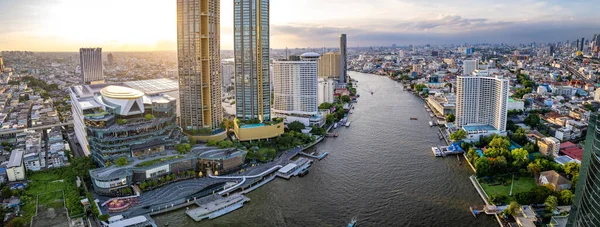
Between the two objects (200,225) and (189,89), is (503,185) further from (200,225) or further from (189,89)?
(189,89)

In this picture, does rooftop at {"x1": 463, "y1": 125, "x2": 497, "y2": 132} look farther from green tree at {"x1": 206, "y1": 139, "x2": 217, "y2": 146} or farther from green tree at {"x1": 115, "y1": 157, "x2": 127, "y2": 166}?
green tree at {"x1": 115, "y1": 157, "x2": 127, "y2": 166}

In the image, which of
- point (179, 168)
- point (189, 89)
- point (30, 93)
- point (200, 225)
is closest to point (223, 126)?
point (189, 89)

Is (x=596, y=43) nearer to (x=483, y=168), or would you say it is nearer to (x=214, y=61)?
(x=483, y=168)

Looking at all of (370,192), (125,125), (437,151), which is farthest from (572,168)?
(125,125)

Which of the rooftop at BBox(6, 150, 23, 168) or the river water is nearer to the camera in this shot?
the river water

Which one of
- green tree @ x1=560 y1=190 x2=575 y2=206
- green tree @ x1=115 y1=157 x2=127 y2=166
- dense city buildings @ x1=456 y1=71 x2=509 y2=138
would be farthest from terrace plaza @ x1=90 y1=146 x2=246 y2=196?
dense city buildings @ x1=456 y1=71 x2=509 y2=138

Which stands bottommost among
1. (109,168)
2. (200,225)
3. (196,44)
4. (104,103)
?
(200,225)

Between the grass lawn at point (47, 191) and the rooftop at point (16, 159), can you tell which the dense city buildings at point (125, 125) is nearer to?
the grass lawn at point (47, 191)
